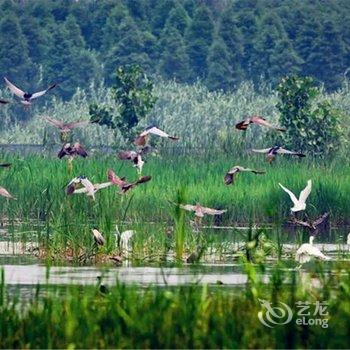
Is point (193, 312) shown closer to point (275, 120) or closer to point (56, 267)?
point (56, 267)

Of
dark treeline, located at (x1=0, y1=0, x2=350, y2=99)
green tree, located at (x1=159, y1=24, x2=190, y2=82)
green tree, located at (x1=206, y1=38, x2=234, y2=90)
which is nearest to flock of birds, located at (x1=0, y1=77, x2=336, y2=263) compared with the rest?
green tree, located at (x1=206, y1=38, x2=234, y2=90)

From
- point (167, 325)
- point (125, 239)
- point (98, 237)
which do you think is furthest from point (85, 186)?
point (167, 325)

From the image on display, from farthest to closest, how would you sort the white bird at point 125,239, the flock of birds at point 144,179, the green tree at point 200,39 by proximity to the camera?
1. the green tree at point 200,39
2. the white bird at point 125,239
3. the flock of birds at point 144,179

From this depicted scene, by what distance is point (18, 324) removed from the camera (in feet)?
29.7

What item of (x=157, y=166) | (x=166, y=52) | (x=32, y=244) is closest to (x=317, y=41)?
(x=166, y=52)

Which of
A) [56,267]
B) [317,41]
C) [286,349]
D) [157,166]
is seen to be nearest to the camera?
[286,349]

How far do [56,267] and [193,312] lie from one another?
5424 millimetres
